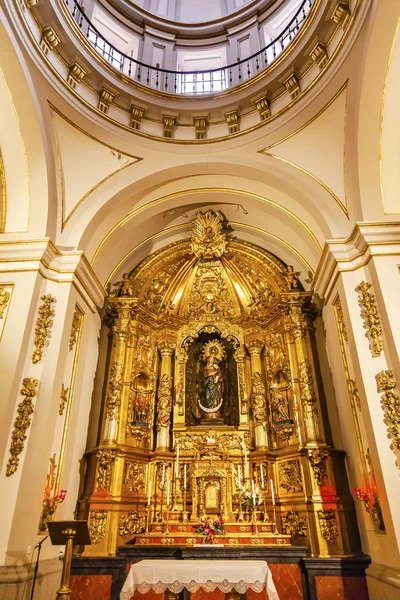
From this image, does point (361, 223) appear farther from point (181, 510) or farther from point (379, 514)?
point (181, 510)

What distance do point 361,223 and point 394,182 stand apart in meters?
0.99

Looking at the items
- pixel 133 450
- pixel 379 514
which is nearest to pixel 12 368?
pixel 133 450

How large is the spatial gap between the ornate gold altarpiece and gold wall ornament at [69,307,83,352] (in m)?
1.31

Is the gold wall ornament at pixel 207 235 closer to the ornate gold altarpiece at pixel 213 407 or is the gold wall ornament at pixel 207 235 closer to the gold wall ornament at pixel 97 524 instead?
the ornate gold altarpiece at pixel 213 407

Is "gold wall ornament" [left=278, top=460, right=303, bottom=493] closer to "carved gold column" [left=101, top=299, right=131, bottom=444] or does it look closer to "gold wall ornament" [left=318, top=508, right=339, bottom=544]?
"gold wall ornament" [left=318, top=508, right=339, bottom=544]

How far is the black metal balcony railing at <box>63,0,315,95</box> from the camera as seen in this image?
8.80m

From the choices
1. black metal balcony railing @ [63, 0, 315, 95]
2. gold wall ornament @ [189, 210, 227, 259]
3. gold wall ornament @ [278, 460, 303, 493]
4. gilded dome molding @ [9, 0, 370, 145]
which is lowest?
gold wall ornament @ [278, 460, 303, 493]

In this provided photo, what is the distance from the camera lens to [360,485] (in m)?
6.49

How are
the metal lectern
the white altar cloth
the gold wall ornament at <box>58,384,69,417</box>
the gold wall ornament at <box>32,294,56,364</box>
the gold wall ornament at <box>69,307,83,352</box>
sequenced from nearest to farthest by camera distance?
the white altar cloth, the metal lectern, the gold wall ornament at <box>32,294,56,364</box>, the gold wall ornament at <box>58,384,69,417</box>, the gold wall ornament at <box>69,307,83,352</box>

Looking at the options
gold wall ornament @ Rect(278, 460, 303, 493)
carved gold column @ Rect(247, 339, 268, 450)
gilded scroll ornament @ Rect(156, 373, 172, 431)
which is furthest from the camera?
gilded scroll ornament @ Rect(156, 373, 172, 431)

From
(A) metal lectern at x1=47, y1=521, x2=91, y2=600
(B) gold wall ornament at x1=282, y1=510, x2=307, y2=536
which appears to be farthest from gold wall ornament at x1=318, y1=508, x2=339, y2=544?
(A) metal lectern at x1=47, y1=521, x2=91, y2=600

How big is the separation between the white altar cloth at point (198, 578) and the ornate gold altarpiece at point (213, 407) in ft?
7.77

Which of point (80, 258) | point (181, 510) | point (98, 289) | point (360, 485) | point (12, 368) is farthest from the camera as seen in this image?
point (98, 289)

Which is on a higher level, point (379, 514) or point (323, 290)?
point (323, 290)
